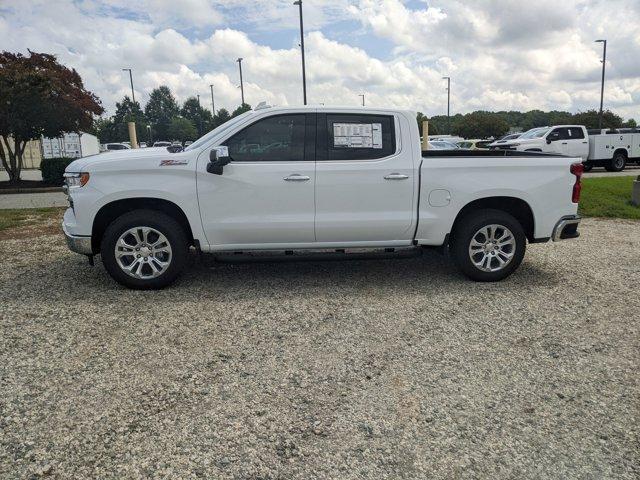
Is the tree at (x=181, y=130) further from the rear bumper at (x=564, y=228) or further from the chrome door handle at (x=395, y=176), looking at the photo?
the rear bumper at (x=564, y=228)

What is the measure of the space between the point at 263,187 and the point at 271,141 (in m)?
0.48

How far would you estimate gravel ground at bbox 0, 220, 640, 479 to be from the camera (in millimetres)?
2553

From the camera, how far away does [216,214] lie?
198 inches

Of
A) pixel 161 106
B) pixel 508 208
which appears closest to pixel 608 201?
pixel 508 208

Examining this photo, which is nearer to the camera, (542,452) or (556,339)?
(542,452)

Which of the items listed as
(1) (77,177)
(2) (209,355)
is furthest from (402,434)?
(1) (77,177)

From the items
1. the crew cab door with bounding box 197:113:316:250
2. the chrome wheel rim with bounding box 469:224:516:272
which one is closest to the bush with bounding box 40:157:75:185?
the crew cab door with bounding box 197:113:316:250

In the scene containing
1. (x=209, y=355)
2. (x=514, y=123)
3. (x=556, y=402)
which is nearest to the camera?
(x=556, y=402)

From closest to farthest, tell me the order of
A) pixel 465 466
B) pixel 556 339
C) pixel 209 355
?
pixel 465 466
pixel 209 355
pixel 556 339

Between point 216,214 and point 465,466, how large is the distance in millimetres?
3392

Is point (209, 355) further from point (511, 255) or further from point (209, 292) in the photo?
point (511, 255)

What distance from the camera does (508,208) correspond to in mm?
5566

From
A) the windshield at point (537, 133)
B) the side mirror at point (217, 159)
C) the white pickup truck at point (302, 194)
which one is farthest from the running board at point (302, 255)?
the windshield at point (537, 133)

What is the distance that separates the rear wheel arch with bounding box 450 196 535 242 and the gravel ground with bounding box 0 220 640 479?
23.9 inches
